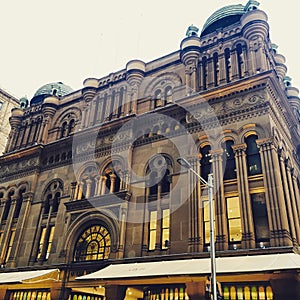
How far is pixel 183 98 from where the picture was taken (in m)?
22.8

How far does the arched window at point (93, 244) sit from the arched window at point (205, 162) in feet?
25.3

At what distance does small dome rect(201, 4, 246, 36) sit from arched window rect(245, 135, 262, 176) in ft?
39.0

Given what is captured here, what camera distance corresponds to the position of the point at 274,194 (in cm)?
1709

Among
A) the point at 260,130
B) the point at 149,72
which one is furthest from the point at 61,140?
the point at 260,130

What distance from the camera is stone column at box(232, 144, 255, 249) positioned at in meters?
16.7

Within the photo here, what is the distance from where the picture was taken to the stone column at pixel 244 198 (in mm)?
16672

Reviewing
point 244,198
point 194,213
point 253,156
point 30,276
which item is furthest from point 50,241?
point 253,156

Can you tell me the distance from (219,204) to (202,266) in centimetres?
398

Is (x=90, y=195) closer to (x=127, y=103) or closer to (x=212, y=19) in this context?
(x=127, y=103)

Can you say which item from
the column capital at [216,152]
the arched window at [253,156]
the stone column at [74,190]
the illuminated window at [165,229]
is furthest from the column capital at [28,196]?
the arched window at [253,156]

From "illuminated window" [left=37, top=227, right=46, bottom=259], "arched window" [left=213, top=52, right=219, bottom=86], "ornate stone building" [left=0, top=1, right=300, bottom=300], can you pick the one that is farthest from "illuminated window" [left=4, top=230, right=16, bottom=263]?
"arched window" [left=213, top=52, right=219, bottom=86]

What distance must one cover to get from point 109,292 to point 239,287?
749cm

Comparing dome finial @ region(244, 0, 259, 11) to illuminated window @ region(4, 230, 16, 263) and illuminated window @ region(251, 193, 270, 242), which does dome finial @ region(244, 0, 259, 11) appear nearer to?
illuminated window @ region(251, 193, 270, 242)

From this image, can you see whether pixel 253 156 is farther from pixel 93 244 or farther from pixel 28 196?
pixel 28 196
